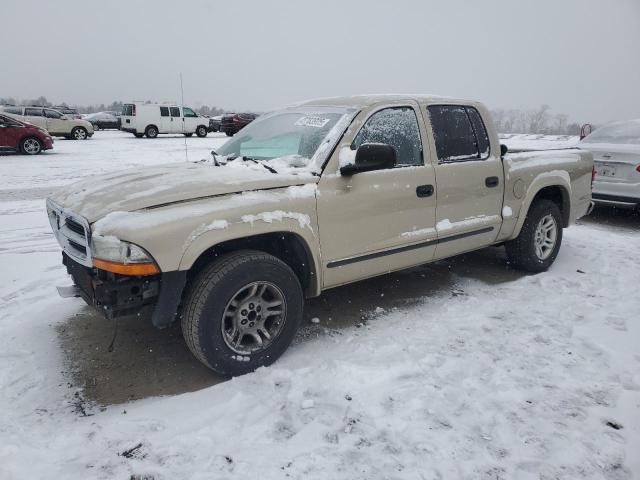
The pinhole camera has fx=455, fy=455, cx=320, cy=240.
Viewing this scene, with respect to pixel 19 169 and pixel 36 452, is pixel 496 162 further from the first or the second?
pixel 19 169

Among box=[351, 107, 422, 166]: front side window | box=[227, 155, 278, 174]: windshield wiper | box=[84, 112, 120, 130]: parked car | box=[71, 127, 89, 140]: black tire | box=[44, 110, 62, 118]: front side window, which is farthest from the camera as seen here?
box=[84, 112, 120, 130]: parked car

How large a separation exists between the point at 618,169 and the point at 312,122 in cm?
568

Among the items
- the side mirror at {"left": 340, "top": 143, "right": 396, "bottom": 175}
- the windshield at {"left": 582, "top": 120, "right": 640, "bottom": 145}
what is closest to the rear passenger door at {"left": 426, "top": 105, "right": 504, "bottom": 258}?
the side mirror at {"left": 340, "top": 143, "right": 396, "bottom": 175}

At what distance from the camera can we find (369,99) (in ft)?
12.0

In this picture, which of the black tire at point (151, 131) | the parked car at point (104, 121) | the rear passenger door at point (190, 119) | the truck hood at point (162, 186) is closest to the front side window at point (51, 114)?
the black tire at point (151, 131)

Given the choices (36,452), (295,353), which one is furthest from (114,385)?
(295,353)

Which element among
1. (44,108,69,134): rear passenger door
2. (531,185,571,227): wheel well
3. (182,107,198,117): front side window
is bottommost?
(531,185,571,227): wheel well

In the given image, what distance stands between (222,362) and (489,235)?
9.24 feet

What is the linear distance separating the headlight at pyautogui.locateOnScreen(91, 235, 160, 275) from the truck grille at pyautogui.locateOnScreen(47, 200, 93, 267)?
11cm

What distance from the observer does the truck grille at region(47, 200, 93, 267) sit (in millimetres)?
2654

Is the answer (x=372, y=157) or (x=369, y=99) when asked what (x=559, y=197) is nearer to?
(x=369, y=99)

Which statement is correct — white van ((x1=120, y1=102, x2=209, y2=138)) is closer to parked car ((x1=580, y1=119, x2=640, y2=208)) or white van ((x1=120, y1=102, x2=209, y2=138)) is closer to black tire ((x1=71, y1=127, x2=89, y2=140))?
black tire ((x1=71, y1=127, x2=89, y2=140))

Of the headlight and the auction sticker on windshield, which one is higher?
the auction sticker on windshield

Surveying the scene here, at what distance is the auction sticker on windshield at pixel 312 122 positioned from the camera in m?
3.52
